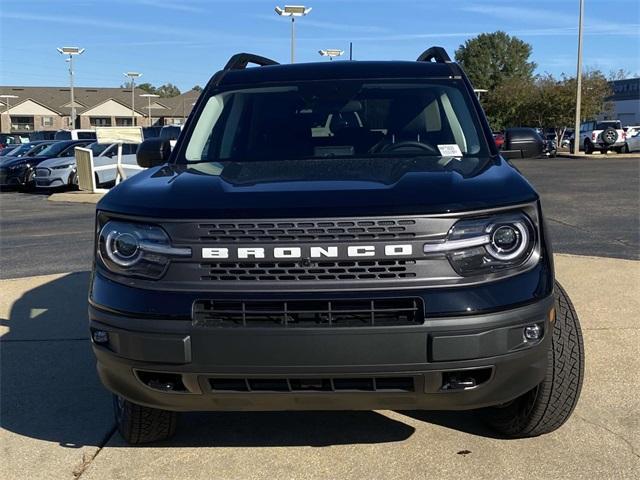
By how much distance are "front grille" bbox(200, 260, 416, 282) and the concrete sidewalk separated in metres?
1.02

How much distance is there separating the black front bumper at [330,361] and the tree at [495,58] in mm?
84866

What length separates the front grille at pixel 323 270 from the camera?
2.66 meters

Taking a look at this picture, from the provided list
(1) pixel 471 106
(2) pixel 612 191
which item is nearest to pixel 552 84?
(2) pixel 612 191

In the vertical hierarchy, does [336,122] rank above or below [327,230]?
above

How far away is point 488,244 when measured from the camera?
8.96 ft

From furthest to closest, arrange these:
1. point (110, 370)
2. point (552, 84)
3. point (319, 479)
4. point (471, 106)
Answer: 1. point (552, 84)
2. point (471, 106)
3. point (319, 479)
4. point (110, 370)

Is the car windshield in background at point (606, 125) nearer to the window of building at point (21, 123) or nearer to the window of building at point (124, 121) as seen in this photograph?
the window of building at point (124, 121)

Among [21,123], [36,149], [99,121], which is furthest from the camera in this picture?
[21,123]

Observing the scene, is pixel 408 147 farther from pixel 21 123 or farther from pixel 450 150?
pixel 21 123

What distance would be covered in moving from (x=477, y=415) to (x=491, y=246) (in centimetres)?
138

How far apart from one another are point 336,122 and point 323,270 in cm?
164

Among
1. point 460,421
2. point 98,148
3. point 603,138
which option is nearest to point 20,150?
point 98,148

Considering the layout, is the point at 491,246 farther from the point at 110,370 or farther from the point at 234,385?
the point at 110,370

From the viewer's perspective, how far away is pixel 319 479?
10.3 feet
